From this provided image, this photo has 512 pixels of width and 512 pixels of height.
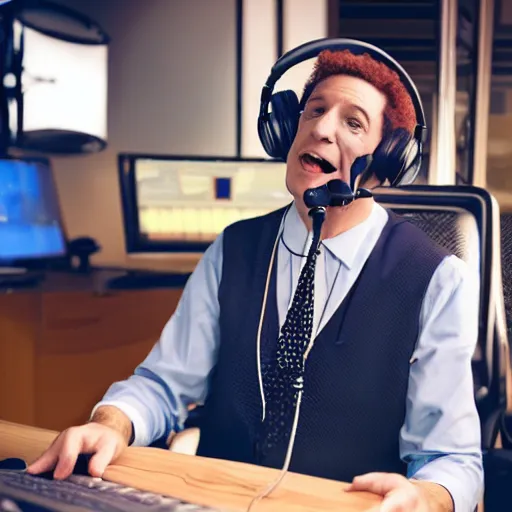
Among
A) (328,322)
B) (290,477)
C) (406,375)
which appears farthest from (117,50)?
(290,477)

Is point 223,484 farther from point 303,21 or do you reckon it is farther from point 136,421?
point 303,21

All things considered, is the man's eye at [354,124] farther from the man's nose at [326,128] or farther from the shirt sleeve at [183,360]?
the shirt sleeve at [183,360]

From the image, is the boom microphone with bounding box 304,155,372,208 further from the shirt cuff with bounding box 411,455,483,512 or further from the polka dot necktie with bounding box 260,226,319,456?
the shirt cuff with bounding box 411,455,483,512

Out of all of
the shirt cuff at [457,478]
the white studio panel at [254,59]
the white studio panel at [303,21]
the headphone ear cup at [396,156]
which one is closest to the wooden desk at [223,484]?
the shirt cuff at [457,478]

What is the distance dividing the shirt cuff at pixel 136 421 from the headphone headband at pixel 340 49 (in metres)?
0.59

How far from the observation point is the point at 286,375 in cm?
116

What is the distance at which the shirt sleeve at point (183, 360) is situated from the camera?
118cm

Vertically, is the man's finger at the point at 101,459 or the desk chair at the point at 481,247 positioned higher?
the desk chair at the point at 481,247

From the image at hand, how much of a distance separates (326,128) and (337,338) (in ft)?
1.20

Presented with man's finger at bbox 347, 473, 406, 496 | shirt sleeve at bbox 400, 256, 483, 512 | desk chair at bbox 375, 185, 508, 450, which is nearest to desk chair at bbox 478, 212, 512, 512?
desk chair at bbox 375, 185, 508, 450

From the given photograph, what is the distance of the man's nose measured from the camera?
1.20 metres

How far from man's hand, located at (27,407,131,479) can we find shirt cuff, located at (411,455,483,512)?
43 cm

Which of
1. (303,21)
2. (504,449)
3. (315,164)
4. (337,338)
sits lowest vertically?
(504,449)

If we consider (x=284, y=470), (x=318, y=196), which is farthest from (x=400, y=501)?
(x=318, y=196)
